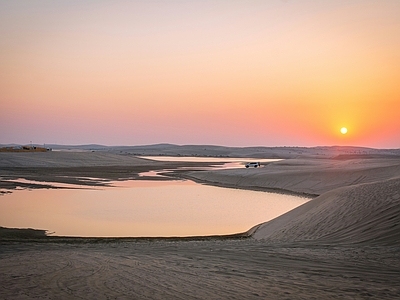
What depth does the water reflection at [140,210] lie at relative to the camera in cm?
1683

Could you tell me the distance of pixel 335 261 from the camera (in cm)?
880

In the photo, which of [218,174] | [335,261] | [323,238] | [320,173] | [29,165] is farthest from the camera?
[29,165]

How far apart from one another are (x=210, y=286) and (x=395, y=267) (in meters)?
3.97

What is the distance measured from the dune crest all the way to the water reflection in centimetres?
242

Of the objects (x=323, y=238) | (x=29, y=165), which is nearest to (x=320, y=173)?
(x=323, y=238)

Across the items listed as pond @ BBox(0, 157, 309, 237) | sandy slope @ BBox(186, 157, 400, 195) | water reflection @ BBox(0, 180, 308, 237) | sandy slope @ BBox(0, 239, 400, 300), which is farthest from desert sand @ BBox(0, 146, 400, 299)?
sandy slope @ BBox(186, 157, 400, 195)

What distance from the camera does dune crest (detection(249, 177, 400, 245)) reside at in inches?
469

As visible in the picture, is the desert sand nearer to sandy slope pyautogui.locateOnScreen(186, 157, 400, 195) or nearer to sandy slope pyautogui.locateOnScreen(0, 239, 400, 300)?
sandy slope pyautogui.locateOnScreen(0, 239, 400, 300)

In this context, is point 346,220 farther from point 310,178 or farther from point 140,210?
point 310,178

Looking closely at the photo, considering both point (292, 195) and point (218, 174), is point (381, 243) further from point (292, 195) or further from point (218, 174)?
point (218, 174)

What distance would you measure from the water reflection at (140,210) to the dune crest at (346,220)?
95.3 inches

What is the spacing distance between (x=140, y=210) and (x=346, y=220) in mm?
11111

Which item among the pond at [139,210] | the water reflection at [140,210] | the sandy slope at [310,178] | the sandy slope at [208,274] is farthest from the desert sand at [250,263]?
the sandy slope at [310,178]

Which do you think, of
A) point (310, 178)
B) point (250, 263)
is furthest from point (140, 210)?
point (310, 178)
